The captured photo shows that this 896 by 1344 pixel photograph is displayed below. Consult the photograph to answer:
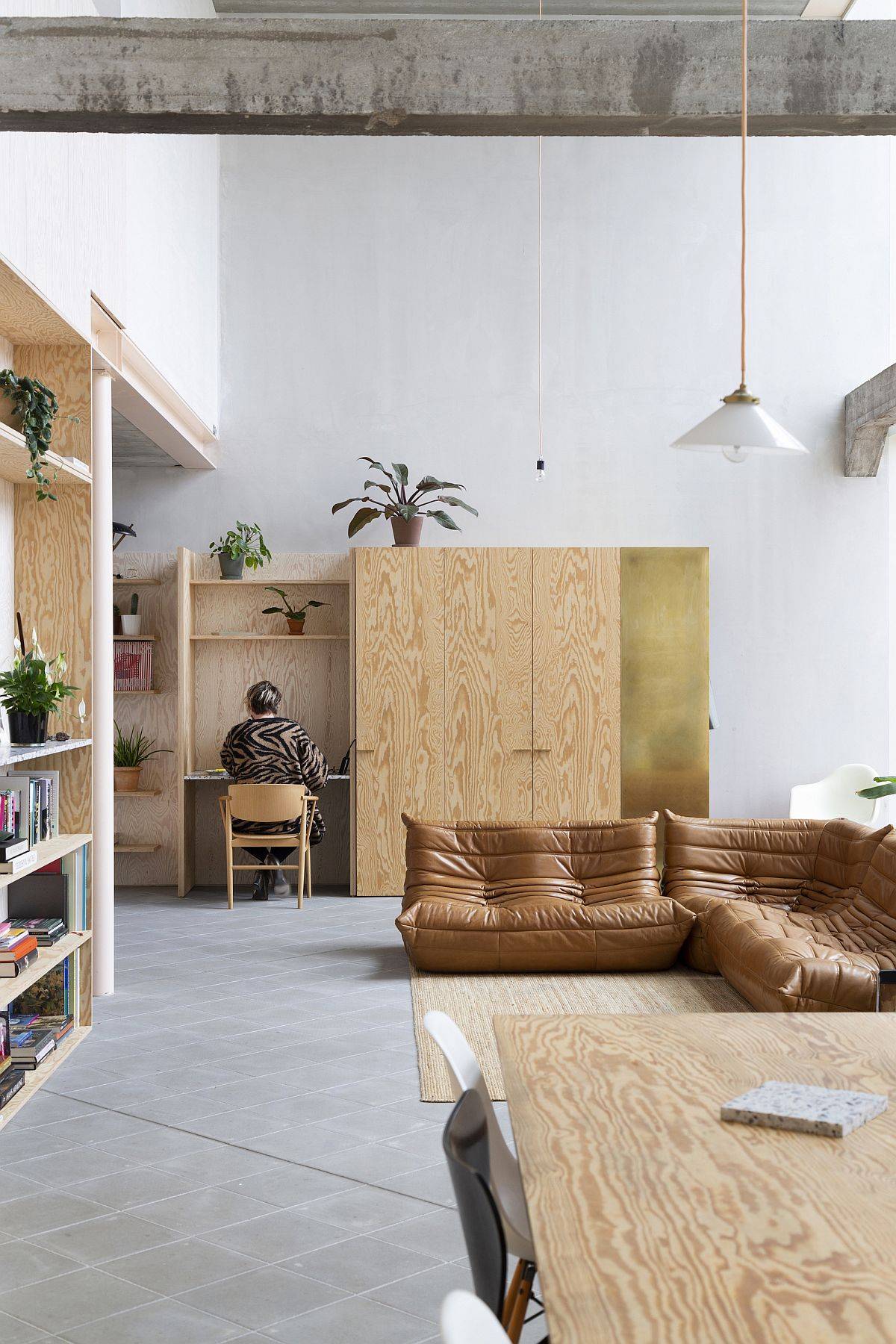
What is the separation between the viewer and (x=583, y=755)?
8.15m

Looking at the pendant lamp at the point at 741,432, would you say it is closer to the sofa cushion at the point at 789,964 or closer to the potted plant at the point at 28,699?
the sofa cushion at the point at 789,964

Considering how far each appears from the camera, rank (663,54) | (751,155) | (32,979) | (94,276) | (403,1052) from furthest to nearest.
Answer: (751,155)
(94,276)
(403,1052)
(32,979)
(663,54)

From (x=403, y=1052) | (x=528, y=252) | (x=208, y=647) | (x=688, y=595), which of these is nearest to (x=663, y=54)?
(x=403, y=1052)

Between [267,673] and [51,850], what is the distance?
14.1 feet

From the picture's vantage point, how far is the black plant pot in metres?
4.64

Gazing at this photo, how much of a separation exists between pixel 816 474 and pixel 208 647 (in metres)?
4.55

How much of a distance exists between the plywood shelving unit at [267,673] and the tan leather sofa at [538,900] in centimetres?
250

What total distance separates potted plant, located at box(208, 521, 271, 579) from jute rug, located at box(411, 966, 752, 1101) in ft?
11.7

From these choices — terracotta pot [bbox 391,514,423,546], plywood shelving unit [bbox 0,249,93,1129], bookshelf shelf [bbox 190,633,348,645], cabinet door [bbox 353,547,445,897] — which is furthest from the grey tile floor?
terracotta pot [bbox 391,514,423,546]

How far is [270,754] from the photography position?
8.02 metres

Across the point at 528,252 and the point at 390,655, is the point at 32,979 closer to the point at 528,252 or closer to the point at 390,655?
the point at 390,655

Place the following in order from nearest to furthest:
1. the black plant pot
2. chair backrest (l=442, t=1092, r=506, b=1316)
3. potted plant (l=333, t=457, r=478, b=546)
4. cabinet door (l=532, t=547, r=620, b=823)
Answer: chair backrest (l=442, t=1092, r=506, b=1316), the black plant pot, cabinet door (l=532, t=547, r=620, b=823), potted plant (l=333, t=457, r=478, b=546)

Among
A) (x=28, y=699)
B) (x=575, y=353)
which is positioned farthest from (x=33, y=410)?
(x=575, y=353)

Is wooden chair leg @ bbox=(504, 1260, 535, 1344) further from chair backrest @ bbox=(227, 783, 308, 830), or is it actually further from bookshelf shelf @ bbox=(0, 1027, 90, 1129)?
chair backrest @ bbox=(227, 783, 308, 830)
